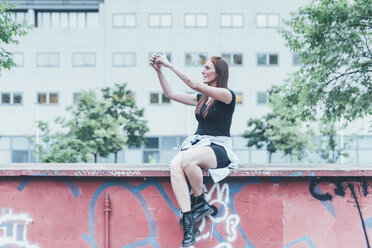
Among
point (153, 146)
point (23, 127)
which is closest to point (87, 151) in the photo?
point (153, 146)

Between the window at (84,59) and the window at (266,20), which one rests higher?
the window at (266,20)

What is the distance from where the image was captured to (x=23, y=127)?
105 feet

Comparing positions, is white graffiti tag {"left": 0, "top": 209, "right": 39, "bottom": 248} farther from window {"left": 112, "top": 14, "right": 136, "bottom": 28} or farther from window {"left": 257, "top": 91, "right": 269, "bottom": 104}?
window {"left": 112, "top": 14, "right": 136, "bottom": 28}

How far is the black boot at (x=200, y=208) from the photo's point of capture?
3754 mm

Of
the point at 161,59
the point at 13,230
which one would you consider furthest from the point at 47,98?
the point at 161,59

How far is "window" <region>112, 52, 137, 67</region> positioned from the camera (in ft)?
105

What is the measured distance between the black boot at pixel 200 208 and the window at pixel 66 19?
31.4 meters

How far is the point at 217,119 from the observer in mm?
3959

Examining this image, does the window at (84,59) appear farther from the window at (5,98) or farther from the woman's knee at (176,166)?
the woman's knee at (176,166)

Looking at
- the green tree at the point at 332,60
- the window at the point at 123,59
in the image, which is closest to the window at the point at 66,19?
the window at the point at 123,59

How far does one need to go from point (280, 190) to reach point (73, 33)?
101ft

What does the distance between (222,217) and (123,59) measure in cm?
2924

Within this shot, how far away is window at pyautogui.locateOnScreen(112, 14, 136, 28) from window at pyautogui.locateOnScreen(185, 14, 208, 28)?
4.18 meters

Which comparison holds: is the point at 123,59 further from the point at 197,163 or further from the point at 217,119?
the point at 197,163
